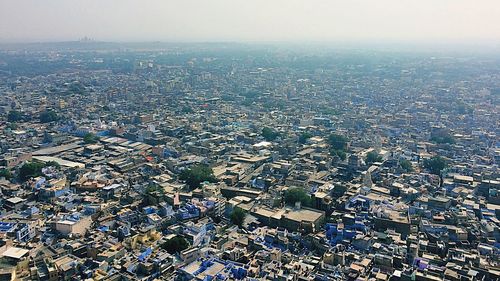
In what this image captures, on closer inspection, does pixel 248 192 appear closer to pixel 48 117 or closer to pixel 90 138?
pixel 90 138

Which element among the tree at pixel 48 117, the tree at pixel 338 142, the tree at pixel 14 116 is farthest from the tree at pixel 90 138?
the tree at pixel 338 142

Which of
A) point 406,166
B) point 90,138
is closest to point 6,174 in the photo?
point 90,138

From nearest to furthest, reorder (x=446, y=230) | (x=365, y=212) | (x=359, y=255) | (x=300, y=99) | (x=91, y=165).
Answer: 1. (x=359, y=255)
2. (x=446, y=230)
3. (x=365, y=212)
4. (x=91, y=165)
5. (x=300, y=99)

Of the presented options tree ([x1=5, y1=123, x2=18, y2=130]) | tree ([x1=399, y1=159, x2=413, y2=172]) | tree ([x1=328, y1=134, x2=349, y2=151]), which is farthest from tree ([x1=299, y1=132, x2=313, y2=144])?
tree ([x1=5, y1=123, x2=18, y2=130])

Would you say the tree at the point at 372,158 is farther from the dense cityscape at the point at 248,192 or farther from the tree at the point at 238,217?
the tree at the point at 238,217

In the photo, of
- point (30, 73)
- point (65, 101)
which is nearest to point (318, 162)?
point (65, 101)

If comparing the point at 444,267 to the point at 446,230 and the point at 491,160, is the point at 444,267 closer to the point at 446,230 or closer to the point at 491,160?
the point at 446,230
